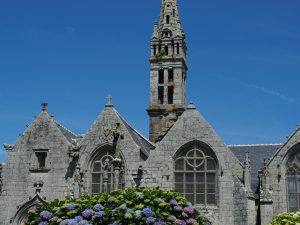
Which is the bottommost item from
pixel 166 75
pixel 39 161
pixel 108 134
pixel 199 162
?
pixel 199 162

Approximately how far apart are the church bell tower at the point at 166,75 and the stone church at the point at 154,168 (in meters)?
5.89

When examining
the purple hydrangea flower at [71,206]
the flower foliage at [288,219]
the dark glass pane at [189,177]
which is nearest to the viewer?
the purple hydrangea flower at [71,206]

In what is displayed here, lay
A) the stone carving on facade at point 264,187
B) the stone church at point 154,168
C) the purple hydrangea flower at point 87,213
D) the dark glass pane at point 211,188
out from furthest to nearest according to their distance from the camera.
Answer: the dark glass pane at point 211,188 → the stone carving on facade at point 264,187 → the stone church at point 154,168 → the purple hydrangea flower at point 87,213

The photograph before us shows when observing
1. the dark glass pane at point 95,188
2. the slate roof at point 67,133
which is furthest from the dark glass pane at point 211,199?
the slate roof at point 67,133

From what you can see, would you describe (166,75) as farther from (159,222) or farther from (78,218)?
(159,222)

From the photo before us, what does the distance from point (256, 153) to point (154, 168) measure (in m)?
8.28

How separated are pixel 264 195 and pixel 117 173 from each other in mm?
8234

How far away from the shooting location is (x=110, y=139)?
30.8m

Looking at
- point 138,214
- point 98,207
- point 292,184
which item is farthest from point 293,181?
point 98,207

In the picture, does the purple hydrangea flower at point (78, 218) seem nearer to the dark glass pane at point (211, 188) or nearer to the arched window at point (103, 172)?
the arched window at point (103, 172)

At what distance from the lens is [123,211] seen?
715 inches

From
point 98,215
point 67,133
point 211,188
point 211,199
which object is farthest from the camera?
point 67,133

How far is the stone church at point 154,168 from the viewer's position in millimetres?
28812

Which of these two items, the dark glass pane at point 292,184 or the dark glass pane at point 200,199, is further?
the dark glass pane at point 292,184
